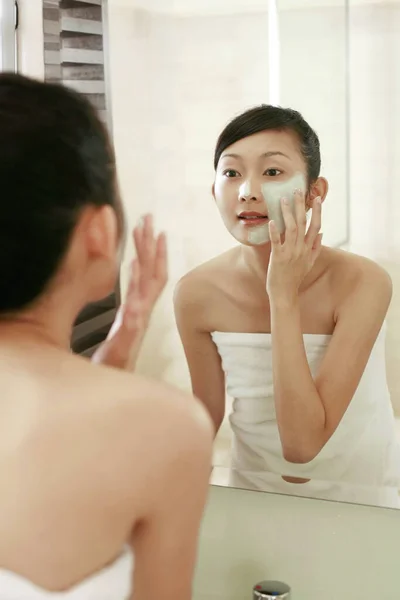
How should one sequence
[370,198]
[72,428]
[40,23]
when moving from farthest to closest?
[40,23]
[370,198]
[72,428]

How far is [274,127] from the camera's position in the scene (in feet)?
2.98

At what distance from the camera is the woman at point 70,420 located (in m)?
0.57

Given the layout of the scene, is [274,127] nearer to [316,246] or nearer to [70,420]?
[316,246]

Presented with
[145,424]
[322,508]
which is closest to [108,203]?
[145,424]

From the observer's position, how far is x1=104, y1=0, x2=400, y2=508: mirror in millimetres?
862

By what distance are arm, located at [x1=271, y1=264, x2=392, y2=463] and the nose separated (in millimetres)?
127

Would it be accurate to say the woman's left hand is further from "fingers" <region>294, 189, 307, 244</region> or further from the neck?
the neck

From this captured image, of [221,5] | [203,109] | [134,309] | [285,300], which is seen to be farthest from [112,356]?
[221,5]

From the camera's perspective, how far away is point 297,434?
36.2 inches

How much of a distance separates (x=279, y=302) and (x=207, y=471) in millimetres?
316

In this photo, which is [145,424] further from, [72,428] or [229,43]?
[229,43]

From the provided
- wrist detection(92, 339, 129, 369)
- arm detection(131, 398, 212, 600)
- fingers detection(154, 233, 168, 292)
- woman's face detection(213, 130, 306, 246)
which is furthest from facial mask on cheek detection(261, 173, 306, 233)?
arm detection(131, 398, 212, 600)

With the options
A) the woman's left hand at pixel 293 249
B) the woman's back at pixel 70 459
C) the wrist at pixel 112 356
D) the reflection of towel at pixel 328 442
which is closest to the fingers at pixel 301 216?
the woman's left hand at pixel 293 249

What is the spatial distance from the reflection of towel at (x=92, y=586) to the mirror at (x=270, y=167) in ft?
1.11
